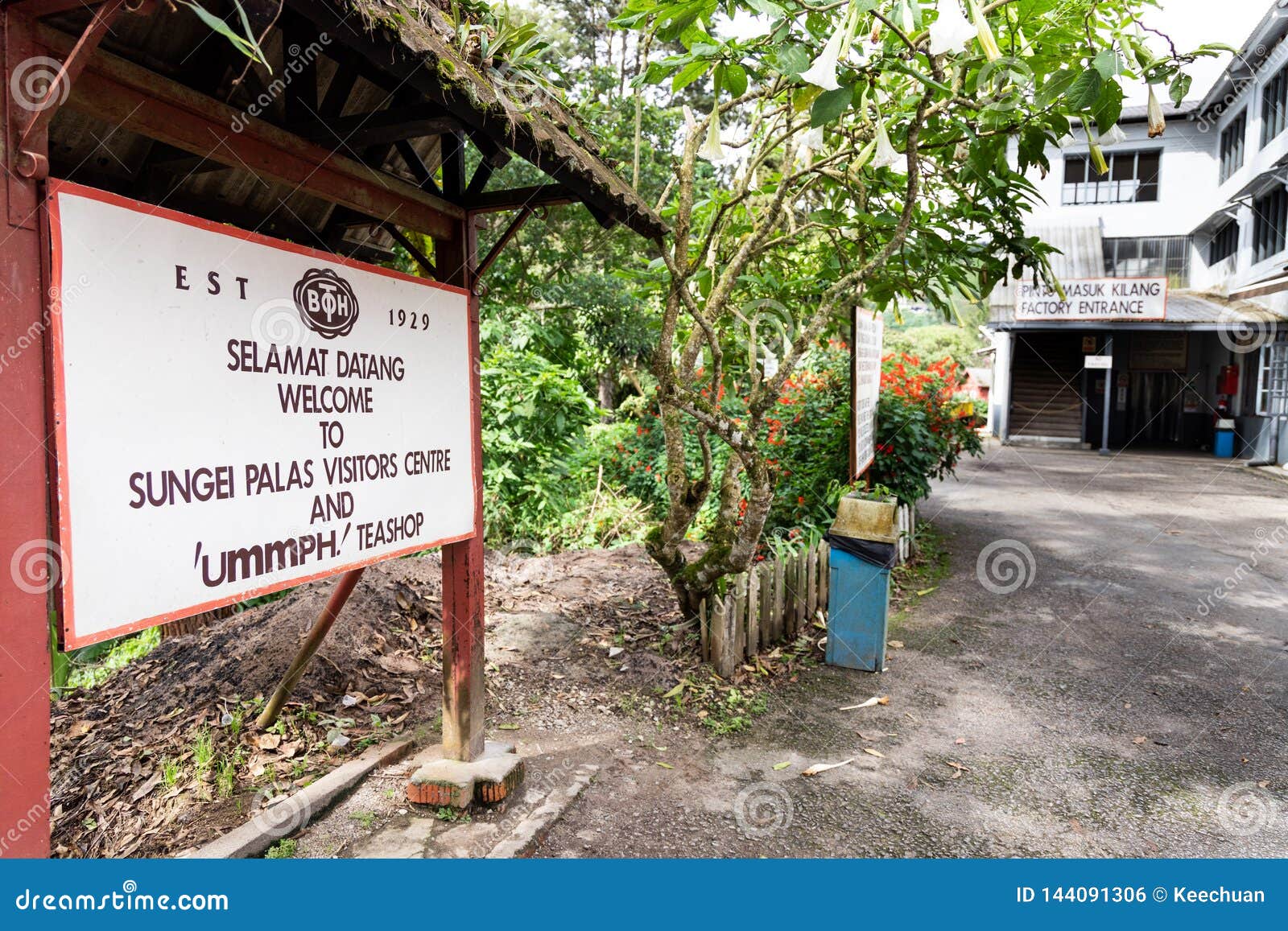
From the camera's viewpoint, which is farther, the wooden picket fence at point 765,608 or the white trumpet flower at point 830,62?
the wooden picket fence at point 765,608

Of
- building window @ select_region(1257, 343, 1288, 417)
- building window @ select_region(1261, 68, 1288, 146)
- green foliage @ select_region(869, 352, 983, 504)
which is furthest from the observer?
building window @ select_region(1261, 68, 1288, 146)

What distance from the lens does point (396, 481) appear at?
330 centimetres

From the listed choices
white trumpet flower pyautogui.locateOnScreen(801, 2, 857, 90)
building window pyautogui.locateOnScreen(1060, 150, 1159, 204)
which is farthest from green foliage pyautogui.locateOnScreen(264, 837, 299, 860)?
building window pyautogui.locateOnScreen(1060, 150, 1159, 204)

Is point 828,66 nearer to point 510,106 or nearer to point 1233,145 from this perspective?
point 510,106

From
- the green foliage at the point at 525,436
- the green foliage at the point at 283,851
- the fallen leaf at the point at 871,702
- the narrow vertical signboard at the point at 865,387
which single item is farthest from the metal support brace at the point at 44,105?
the green foliage at the point at 525,436

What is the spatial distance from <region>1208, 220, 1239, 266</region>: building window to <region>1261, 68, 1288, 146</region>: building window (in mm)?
2800

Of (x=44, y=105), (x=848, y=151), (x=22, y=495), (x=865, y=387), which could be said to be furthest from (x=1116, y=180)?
(x=22, y=495)

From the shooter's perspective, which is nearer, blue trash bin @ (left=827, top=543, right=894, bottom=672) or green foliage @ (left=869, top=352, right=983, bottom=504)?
blue trash bin @ (left=827, top=543, right=894, bottom=672)

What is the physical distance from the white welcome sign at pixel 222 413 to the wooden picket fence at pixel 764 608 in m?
2.39

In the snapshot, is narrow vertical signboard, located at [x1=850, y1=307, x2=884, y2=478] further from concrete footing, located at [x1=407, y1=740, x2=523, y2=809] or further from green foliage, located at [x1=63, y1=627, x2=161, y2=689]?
green foliage, located at [x1=63, y1=627, x2=161, y2=689]

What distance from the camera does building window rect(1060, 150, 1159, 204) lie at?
25047mm

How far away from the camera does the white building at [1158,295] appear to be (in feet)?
65.1

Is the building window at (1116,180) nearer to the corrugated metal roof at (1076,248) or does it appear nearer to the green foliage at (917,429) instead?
the corrugated metal roof at (1076,248)

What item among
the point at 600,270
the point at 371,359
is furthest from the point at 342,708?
the point at 600,270
